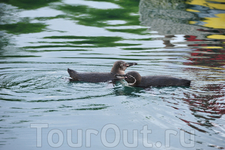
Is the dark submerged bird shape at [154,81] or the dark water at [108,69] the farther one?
the dark submerged bird shape at [154,81]

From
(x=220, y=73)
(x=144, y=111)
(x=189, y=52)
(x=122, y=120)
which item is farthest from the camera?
(x=189, y=52)

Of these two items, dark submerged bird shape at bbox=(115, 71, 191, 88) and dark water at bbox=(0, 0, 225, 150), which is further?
dark submerged bird shape at bbox=(115, 71, 191, 88)

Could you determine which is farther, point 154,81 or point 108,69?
point 108,69

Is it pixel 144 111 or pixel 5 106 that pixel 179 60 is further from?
pixel 5 106

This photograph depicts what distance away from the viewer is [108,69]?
942 centimetres

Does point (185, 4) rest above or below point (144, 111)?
above

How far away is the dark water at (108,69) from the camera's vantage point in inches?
196

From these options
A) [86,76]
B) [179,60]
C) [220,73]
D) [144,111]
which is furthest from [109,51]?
[144,111]

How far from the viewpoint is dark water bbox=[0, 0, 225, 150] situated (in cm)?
498

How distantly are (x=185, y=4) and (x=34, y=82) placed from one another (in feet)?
38.9

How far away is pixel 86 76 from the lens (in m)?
7.99

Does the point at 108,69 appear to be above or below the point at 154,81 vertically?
below

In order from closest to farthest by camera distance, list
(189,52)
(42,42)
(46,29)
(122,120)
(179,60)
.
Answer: (122,120) < (179,60) < (189,52) < (42,42) < (46,29)

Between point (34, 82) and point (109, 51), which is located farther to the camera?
point (109, 51)
